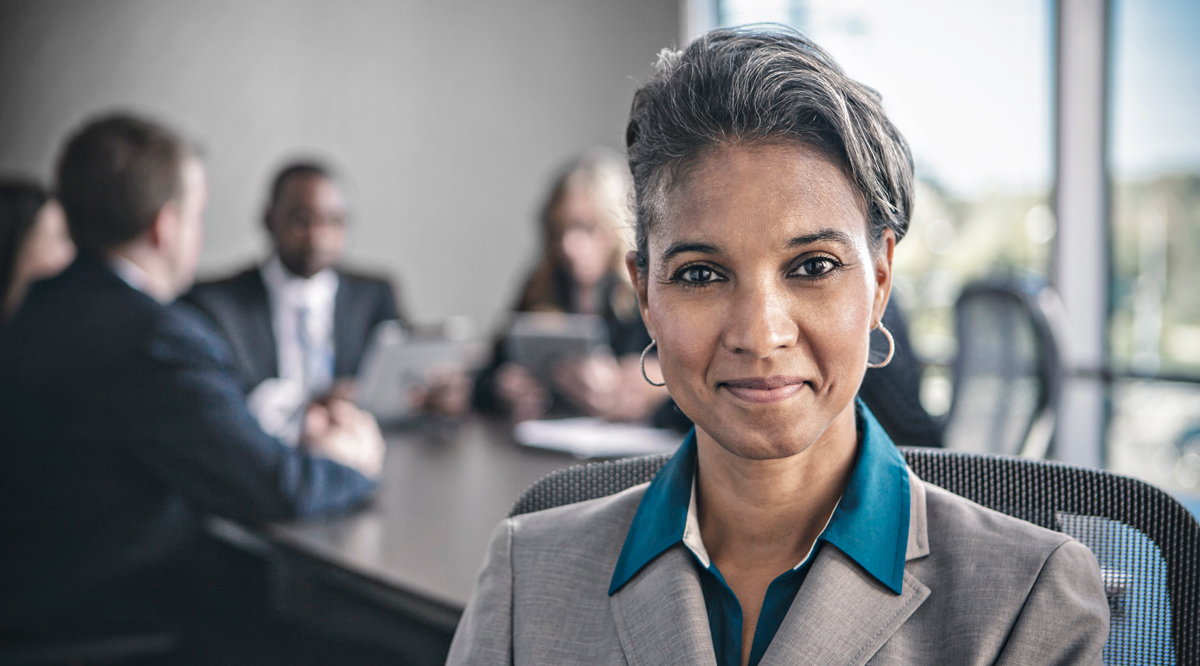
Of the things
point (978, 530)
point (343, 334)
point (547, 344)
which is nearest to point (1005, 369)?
point (547, 344)

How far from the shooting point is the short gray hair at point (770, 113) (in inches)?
32.3

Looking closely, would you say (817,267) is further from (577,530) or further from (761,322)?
(577,530)

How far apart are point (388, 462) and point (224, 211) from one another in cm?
242

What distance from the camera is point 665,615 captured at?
2.79 ft

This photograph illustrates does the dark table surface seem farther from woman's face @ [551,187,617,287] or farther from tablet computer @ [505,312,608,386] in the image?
woman's face @ [551,187,617,287]

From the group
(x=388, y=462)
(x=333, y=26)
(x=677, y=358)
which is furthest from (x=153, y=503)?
(x=333, y=26)

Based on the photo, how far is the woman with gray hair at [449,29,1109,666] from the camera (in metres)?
0.79

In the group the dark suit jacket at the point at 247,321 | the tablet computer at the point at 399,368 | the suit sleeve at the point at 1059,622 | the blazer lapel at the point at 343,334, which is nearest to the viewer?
the suit sleeve at the point at 1059,622

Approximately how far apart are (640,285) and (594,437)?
1.52m

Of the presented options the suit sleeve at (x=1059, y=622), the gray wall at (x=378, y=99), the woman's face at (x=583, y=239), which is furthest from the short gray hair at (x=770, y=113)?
the gray wall at (x=378, y=99)

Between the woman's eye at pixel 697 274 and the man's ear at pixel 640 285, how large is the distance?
0.24 ft

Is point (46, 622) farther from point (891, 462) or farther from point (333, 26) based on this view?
point (333, 26)

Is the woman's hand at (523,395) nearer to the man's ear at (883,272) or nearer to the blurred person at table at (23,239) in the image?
the blurred person at table at (23,239)

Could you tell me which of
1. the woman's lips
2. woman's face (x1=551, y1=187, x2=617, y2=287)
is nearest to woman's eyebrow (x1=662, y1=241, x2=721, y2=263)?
the woman's lips
